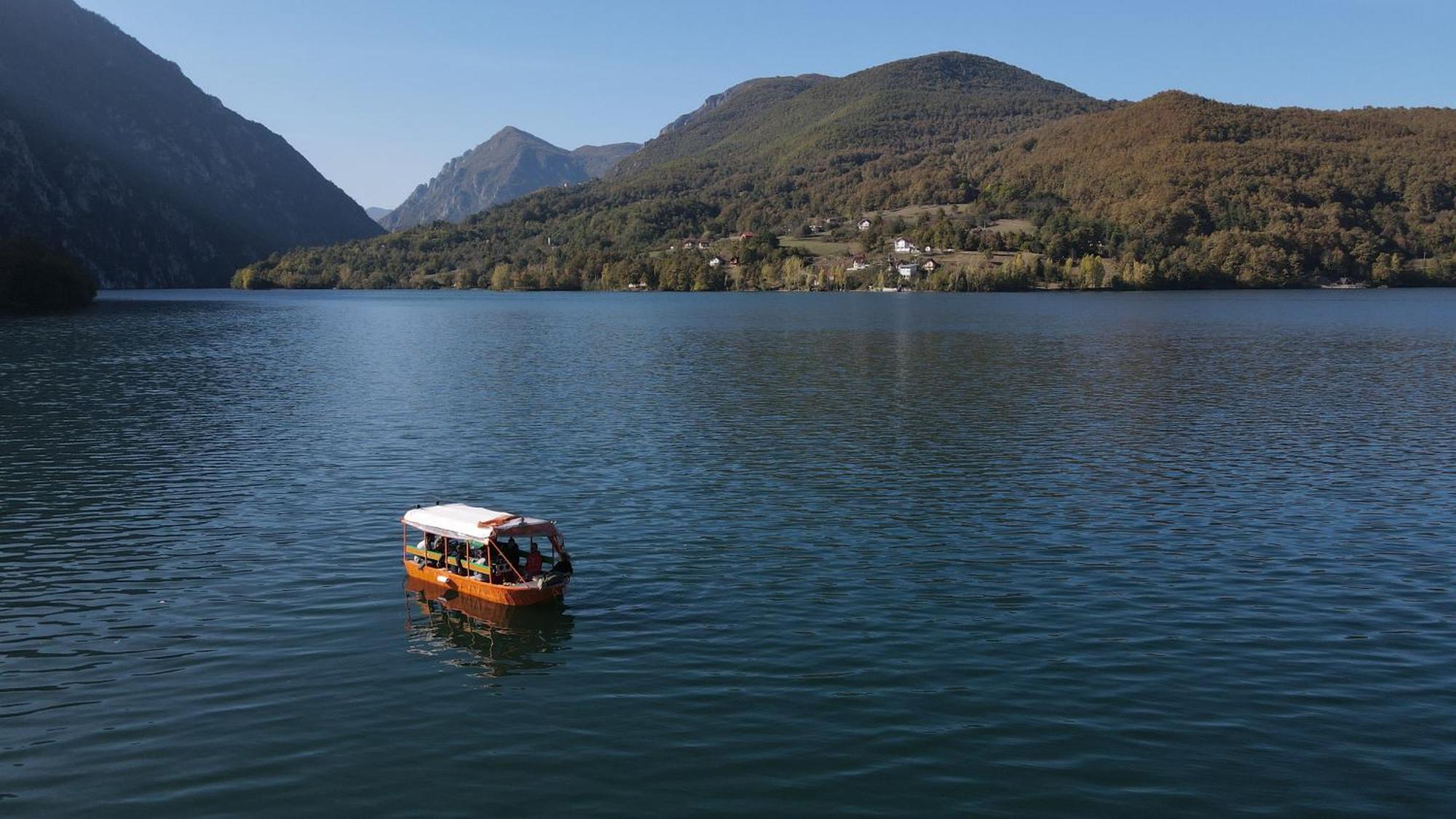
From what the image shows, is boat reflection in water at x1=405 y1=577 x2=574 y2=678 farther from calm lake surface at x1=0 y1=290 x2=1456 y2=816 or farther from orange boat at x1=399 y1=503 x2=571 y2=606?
orange boat at x1=399 y1=503 x2=571 y2=606

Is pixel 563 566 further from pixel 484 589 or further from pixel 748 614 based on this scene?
pixel 748 614

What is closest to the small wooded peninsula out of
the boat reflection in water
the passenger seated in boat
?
the boat reflection in water

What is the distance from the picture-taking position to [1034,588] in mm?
33312

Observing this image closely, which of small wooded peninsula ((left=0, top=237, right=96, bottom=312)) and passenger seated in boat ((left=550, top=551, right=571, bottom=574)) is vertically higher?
small wooded peninsula ((left=0, top=237, right=96, bottom=312))

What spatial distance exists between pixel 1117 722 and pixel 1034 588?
32.9 feet

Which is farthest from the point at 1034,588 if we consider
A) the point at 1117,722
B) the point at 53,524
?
the point at 53,524

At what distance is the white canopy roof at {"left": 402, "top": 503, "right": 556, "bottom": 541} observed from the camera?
32.3 metres

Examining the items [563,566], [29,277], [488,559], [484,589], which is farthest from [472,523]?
[29,277]

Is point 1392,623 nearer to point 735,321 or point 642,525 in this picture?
point 642,525

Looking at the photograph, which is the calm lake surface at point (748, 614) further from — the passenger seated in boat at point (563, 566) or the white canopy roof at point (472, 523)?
the white canopy roof at point (472, 523)

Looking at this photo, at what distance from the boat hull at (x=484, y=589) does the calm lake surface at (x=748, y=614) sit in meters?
0.60

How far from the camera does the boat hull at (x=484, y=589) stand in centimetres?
3138

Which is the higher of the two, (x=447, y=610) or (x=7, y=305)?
(x=7, y=305)

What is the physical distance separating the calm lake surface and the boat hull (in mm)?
595
